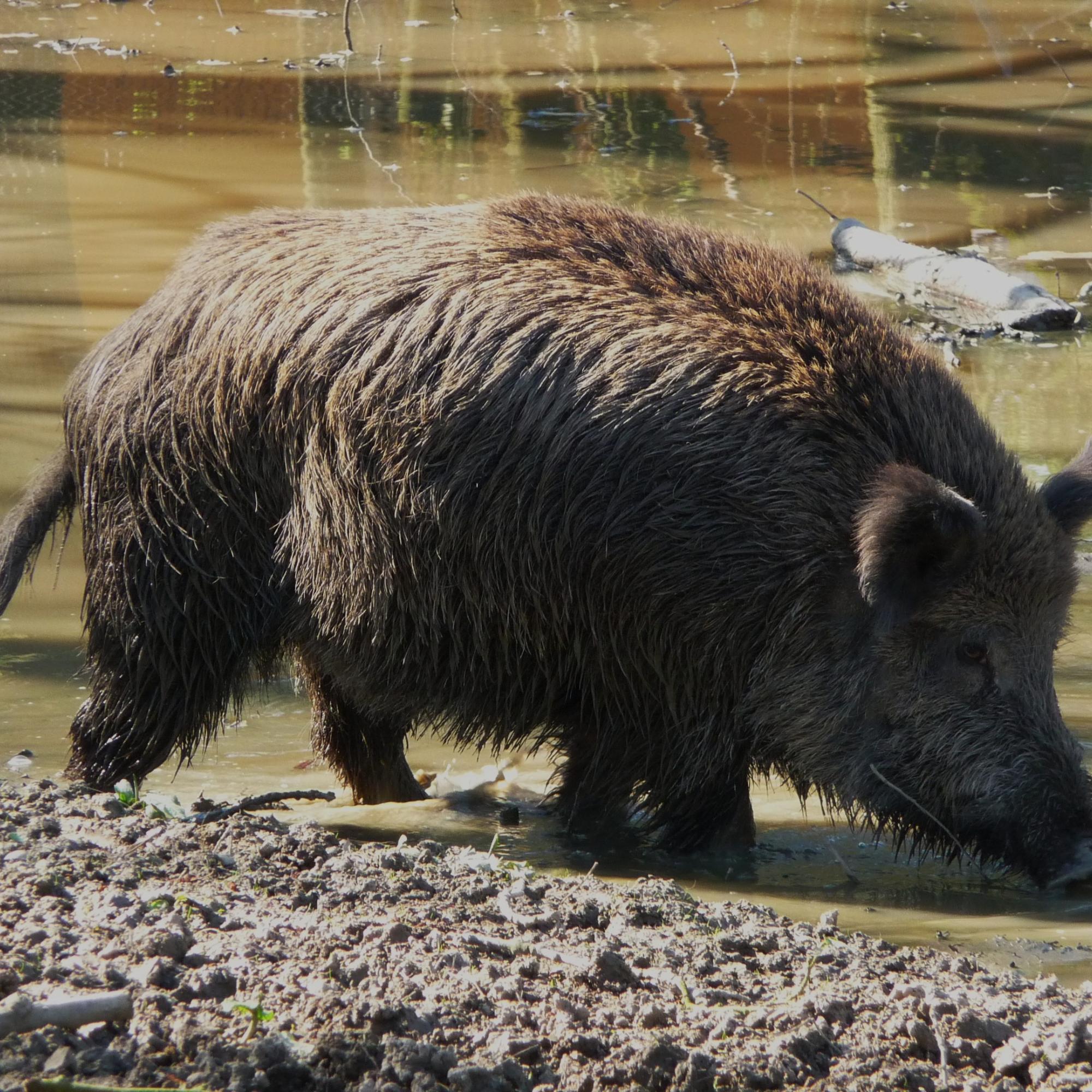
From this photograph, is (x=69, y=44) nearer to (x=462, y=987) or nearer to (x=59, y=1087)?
(x=462, y=987)

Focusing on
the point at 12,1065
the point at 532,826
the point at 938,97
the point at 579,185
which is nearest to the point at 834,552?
the point at 532,826

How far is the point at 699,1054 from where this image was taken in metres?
3.23

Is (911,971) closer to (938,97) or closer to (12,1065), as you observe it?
(12,1065)

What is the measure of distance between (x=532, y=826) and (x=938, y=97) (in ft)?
47.0

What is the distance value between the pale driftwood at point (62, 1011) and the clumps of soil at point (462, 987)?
26 mm

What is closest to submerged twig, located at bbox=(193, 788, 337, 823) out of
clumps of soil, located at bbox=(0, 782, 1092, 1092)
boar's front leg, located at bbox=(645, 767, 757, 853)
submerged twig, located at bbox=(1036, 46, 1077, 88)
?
clumps of soil, located at bbox=(0, 782, 1092, 1092)

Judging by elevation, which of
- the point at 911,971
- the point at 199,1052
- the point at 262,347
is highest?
the point at 262,347

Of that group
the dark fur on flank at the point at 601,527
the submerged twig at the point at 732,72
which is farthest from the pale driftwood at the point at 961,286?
the submerged twig at the point at 732,72

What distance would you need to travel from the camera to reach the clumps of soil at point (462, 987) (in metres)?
3.09

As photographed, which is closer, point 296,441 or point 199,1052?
point 199,1052

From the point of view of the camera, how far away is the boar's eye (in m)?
5.05

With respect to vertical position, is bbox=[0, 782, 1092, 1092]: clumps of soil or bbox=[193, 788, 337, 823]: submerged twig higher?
bbox=[0, 782, 1092, 1092]: clumps of soil

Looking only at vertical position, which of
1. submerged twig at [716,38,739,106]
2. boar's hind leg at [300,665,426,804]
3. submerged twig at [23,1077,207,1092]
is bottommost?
boar's hind leg at [300,665,426,804]

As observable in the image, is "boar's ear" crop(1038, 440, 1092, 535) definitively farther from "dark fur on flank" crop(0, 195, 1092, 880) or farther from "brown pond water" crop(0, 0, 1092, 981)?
"brown pond water" crop(0, 0, 1092, 981)
